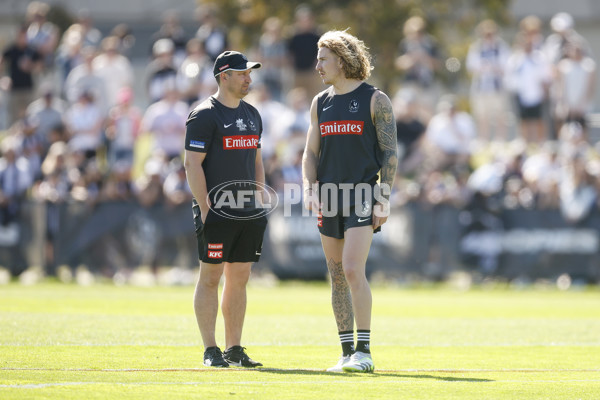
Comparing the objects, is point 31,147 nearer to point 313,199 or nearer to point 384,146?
point 313,199

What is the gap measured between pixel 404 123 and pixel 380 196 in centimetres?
1497

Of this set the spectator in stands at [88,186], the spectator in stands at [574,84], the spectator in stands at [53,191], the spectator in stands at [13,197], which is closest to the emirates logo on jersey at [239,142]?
the spectator in stands at [88,186]

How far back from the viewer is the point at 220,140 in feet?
30.1

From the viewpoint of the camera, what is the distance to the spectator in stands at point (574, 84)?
24094 mm

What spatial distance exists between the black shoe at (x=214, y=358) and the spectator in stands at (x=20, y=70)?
17513 millimetres

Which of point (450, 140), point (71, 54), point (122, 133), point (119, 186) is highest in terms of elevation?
point (71, 54)

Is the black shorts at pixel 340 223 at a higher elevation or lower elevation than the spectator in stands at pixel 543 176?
lower

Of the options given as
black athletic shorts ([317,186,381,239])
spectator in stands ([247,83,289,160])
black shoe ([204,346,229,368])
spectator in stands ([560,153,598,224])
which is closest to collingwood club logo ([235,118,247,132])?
A: black athletic shorts ([317,186,381,239])

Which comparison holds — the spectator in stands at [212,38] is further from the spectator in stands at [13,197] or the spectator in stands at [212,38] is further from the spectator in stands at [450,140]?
the spectator in stands at [450,140]

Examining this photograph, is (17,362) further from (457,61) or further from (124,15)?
(124,15)

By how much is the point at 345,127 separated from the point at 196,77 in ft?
48.1

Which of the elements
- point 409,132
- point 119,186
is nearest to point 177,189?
point 119,186

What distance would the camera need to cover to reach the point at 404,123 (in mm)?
23797

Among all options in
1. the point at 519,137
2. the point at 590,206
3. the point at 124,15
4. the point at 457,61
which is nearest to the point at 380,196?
the point at 590,206
